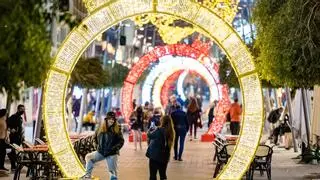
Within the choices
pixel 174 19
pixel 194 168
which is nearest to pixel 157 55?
pixel 174 19

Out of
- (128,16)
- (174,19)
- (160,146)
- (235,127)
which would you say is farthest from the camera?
(235,127)

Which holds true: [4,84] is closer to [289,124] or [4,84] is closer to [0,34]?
[0,34]

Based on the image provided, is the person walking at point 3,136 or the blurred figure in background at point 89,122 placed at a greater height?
the blurred figure in background at point 89,122

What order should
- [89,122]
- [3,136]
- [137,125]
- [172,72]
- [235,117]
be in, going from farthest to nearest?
[172,72]
[89,122]
[235,117]
[137,125]
[3,136]

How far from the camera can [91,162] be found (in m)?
14.8

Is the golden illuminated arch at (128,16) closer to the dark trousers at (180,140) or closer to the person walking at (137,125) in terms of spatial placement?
the dark trousers at (180,140)

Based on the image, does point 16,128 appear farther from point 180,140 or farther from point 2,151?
point 180,140

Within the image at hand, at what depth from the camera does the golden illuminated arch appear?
14.6 m

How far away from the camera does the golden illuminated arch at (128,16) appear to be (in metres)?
14.6

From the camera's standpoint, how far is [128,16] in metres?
Answer: 15.0

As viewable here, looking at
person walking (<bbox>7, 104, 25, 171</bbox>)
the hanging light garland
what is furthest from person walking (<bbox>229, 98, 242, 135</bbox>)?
person walking (<bbox>7, 104, 25, 171</bbox>)

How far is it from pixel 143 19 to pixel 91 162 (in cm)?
1107

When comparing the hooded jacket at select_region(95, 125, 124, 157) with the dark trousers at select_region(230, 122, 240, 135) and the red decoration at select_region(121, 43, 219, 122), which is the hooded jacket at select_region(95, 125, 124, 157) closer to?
the dark trousers at select_region(230, 122, 240, 135)

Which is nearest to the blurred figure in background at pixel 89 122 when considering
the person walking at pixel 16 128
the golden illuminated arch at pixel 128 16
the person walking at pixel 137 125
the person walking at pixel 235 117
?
the person walking at pixel 137 125
